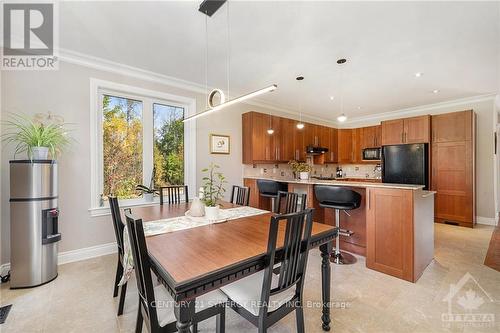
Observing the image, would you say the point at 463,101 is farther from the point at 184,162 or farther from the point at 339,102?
the point at 184,162

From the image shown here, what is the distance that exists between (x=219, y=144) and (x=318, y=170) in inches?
143

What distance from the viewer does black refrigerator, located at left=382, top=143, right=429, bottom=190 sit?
4656 millimetres

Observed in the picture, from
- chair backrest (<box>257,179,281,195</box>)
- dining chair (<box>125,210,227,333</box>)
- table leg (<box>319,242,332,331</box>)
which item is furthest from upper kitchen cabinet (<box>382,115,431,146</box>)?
dining chair (<box>125,210,227,333</box>)

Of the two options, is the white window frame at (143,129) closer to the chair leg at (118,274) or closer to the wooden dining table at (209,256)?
the chair leg at (118,274)

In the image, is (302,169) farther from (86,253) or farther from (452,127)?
(86,253)

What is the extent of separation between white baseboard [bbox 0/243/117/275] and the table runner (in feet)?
5.54

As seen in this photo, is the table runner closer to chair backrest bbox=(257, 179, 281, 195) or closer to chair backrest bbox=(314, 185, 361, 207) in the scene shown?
chair backrest bbox=(314, 185, 361, 207)

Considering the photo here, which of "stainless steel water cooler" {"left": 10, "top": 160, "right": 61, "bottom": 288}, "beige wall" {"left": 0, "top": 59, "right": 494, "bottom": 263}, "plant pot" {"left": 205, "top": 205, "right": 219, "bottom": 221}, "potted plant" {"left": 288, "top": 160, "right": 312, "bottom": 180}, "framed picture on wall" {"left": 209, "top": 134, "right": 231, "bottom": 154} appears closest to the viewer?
"plant pot" {"left": 205, "top": 205, "right": 219, "bottom": 221}

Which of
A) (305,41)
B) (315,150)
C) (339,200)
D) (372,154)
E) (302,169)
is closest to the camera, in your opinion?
(305,41)

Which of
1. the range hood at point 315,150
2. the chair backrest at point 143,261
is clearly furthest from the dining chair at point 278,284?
the range hood at point 315,150

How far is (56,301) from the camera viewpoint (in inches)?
77.9

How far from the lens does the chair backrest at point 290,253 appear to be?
3.85 feet

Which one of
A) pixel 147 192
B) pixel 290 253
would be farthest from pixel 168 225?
pixel 147 192

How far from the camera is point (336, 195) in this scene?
2.66 m
